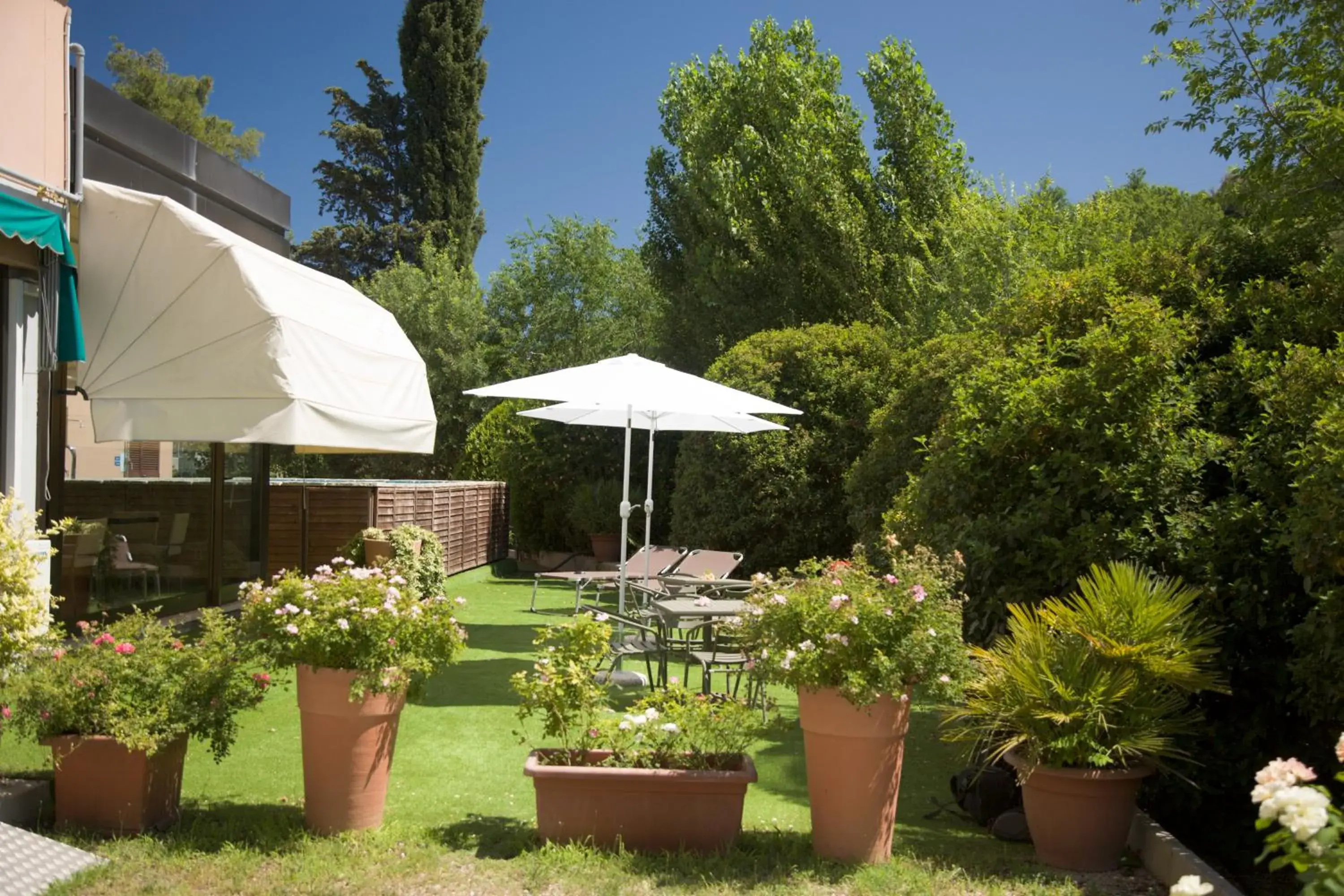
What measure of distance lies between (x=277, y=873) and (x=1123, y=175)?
45.1 metres

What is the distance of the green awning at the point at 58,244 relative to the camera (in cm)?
642

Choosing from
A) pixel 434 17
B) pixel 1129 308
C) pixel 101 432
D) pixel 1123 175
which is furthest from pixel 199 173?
pixel 1123 175

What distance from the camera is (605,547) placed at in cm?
2056

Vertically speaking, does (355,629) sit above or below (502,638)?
above

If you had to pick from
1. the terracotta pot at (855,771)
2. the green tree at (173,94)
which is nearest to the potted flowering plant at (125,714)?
the terracotta pot at (855,771)

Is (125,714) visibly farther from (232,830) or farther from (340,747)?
(340,747)

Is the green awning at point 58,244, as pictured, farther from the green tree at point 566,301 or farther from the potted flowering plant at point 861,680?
the green tree at point 566,301

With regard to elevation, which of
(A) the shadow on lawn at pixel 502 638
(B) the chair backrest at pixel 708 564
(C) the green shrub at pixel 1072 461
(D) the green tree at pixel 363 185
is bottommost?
(A) the shadow on lawn at pixel 502 638

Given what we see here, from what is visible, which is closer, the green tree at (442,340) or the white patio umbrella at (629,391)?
the white patio umbrella at (629,391)

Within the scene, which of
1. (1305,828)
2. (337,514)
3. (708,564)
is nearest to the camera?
(1305,828)

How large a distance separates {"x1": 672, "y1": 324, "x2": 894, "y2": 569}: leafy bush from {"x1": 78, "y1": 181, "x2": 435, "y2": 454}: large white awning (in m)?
10.1

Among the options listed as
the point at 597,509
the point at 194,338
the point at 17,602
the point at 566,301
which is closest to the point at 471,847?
the point at 17,602

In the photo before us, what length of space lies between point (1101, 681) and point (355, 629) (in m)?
3.65

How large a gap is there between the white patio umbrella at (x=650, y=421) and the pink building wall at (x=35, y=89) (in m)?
5.20
